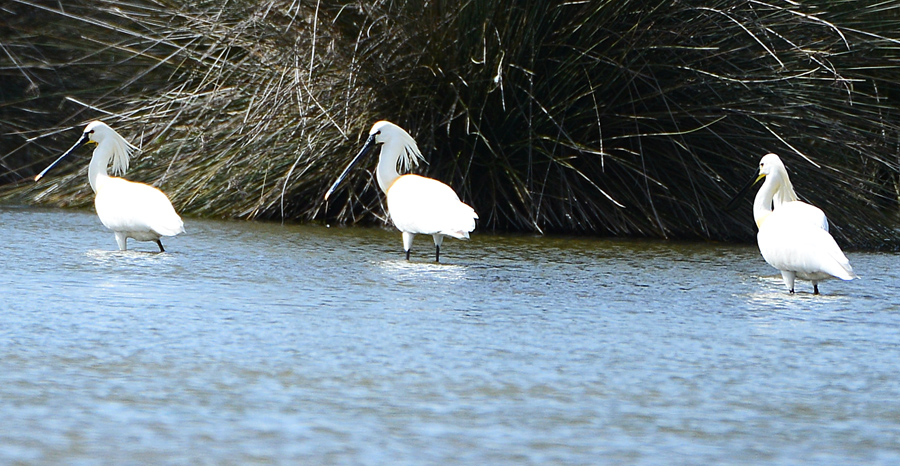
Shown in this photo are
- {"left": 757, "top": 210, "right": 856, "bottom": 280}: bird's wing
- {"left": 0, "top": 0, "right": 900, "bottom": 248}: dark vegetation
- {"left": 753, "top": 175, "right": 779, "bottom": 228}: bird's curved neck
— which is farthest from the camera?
{"left": 0, "top": 0, "right": 900, "bottom": 248}: dark vegetation

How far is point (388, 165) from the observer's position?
23.5 feet

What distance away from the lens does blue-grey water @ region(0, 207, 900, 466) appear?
2.81 m

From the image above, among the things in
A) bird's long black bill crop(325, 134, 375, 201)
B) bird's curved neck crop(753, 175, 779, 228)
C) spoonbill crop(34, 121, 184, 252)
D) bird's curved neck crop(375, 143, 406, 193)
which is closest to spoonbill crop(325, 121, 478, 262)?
bird's curved neck crop(375, 143, 406, 193)

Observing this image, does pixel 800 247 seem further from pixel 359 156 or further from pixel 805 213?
pixel 359 156

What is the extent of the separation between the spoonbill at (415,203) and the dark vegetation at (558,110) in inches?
31.7

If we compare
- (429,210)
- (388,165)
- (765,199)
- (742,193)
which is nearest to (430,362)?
(429,210)

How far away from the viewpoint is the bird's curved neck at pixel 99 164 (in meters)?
7.05

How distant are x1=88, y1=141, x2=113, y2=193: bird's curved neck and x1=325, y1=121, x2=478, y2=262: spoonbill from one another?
1.51 meters

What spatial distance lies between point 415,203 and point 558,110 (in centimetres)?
208

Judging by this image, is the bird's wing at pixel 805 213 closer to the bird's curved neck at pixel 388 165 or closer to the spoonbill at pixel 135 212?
the bird's curved neck at pixel 388 165

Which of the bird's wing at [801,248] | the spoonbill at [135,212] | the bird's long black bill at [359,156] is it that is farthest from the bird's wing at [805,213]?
the spoonbill at [135,212]

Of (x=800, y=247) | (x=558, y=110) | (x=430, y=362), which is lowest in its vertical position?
(x=430, y=362)

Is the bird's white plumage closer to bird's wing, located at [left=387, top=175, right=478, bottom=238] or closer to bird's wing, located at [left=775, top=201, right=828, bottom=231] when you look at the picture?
bird's wing, located at [left=775, top=201, right=828, bottom=231]

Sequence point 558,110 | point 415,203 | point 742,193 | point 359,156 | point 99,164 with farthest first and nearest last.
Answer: point 558,110, point 359,156, point 742,193, point 99,164, point 415,203
